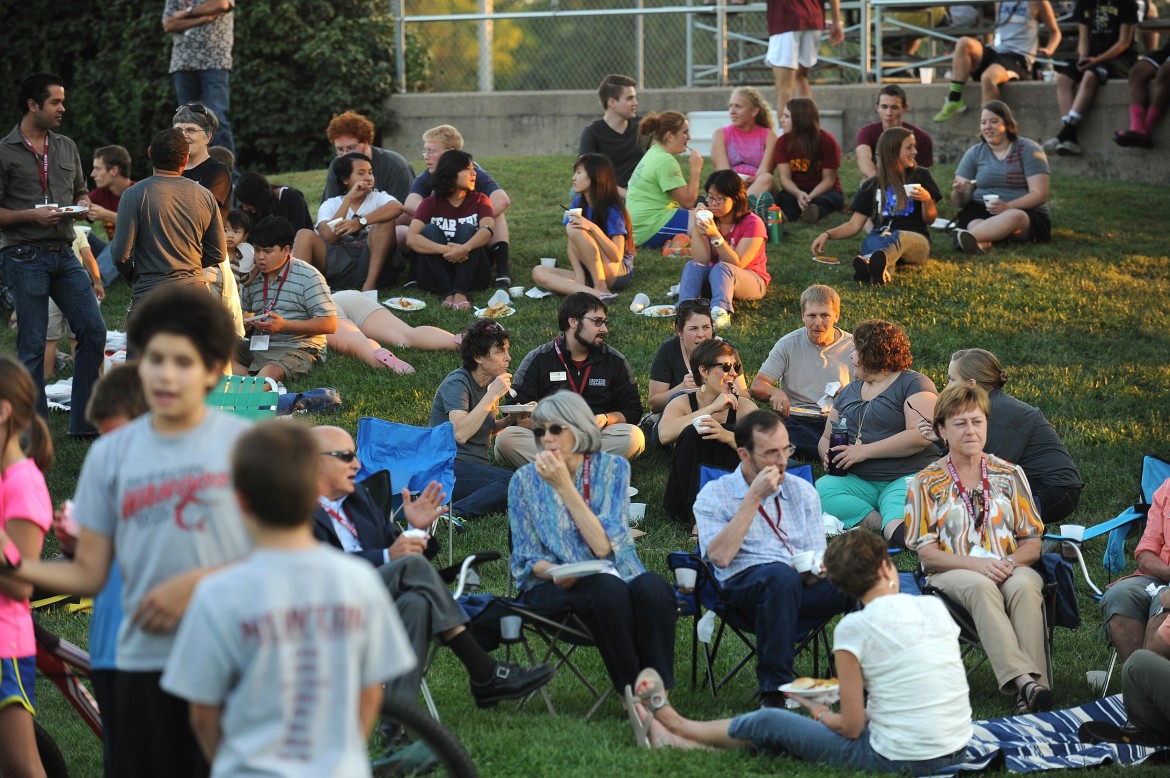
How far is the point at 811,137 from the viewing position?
12109 millimetres

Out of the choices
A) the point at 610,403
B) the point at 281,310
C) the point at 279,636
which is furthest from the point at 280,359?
the point at 279,636

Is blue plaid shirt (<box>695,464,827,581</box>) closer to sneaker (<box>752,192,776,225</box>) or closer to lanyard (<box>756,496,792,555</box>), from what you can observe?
lanyard (<box>756,496,792,555</box>)

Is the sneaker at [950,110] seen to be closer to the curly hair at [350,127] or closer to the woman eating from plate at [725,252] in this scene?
the woman eating from plate at [725,252]

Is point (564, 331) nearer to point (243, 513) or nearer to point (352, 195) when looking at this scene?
point (352, 195)

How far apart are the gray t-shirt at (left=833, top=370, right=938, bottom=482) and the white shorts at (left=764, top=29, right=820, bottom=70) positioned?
679cm

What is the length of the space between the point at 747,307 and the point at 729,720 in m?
5.57

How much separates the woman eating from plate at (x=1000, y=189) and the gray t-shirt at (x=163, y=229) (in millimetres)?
6192

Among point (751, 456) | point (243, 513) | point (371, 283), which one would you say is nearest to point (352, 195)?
point (371, 283)

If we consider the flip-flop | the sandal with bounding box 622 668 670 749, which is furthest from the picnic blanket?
the flip-flop

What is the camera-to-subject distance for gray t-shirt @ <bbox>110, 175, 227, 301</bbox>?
7.36 metres

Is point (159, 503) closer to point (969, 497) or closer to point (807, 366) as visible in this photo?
point (969, 497)

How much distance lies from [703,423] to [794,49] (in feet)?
23.5

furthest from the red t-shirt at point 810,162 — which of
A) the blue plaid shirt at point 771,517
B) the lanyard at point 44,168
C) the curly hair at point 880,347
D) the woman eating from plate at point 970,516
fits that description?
the blue plaid shirt at point 771,517

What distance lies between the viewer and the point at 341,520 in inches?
194
